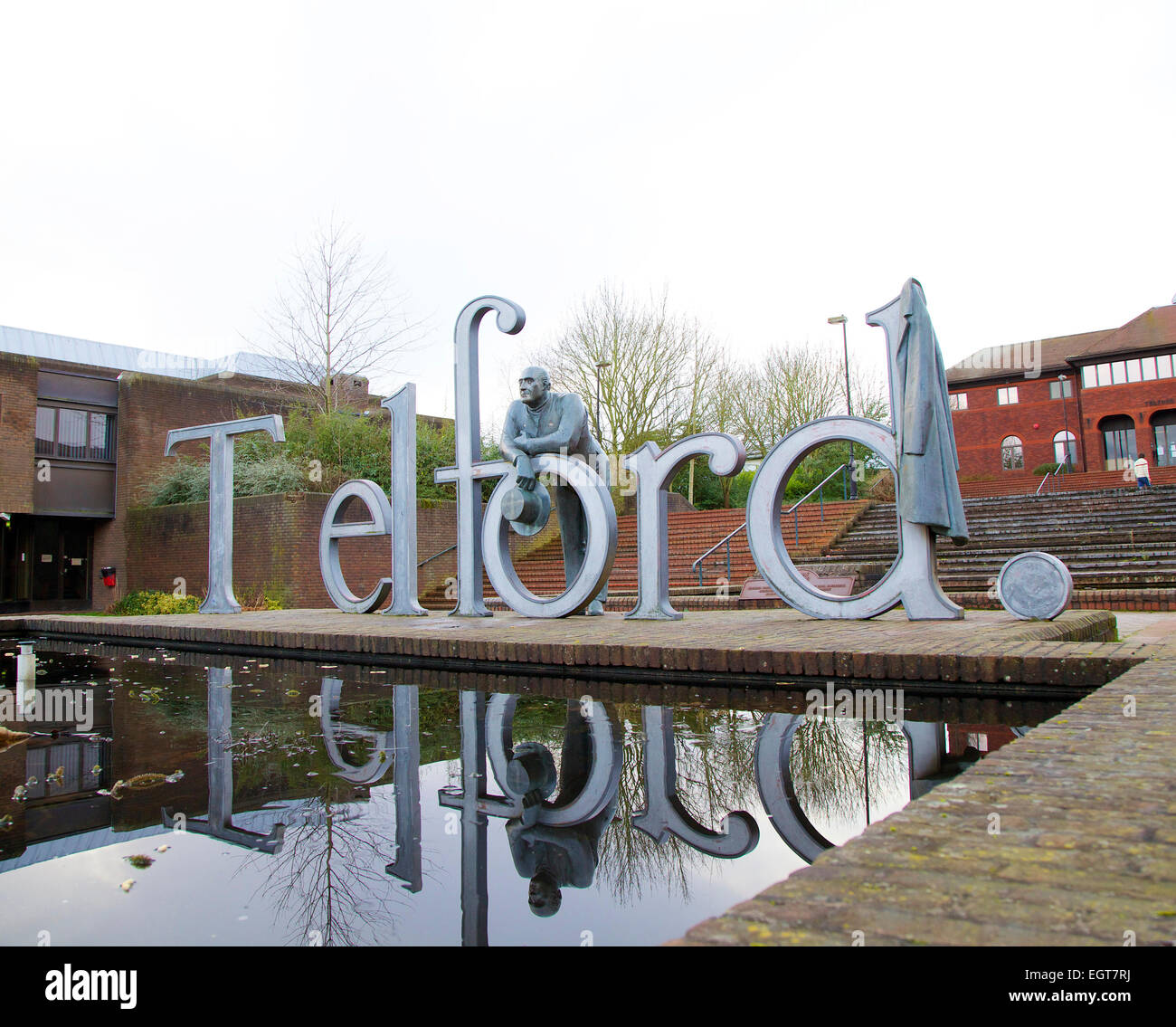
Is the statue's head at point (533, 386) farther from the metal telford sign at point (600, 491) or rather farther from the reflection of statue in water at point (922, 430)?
the reflection of statue in water at point (922, 430)

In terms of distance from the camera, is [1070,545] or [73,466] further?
[73,466]

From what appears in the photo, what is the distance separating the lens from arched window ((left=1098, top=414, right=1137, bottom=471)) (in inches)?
1554

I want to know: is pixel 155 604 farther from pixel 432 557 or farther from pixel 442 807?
pixel 442 807

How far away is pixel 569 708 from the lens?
5227mm

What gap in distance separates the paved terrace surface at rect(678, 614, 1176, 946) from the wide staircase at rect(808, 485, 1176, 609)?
32.2 ft

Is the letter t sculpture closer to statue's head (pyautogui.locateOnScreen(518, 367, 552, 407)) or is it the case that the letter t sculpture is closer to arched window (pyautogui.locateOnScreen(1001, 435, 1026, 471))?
statue's head (pyautogui.locateOnScreen(518, 367, 552, 407))

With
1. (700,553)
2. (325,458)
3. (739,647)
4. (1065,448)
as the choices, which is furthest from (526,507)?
(1065,448)

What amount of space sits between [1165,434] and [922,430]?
38559 millimetres

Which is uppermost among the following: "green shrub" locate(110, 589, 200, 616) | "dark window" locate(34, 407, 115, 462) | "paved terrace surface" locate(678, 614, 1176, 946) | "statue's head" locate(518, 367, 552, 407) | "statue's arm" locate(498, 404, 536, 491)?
"dark window" locate(34, 407, 115, 462)

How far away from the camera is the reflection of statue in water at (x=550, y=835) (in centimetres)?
238

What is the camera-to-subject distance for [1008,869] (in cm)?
178

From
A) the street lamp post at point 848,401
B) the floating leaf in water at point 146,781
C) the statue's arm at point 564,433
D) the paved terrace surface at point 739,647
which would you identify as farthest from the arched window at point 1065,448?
the floating leaf in water at point 146,781

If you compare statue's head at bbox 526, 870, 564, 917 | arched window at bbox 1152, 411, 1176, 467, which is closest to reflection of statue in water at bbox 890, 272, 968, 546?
statue's head at bbox 526, 870, 564, 917

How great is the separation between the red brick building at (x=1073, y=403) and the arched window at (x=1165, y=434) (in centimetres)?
4
